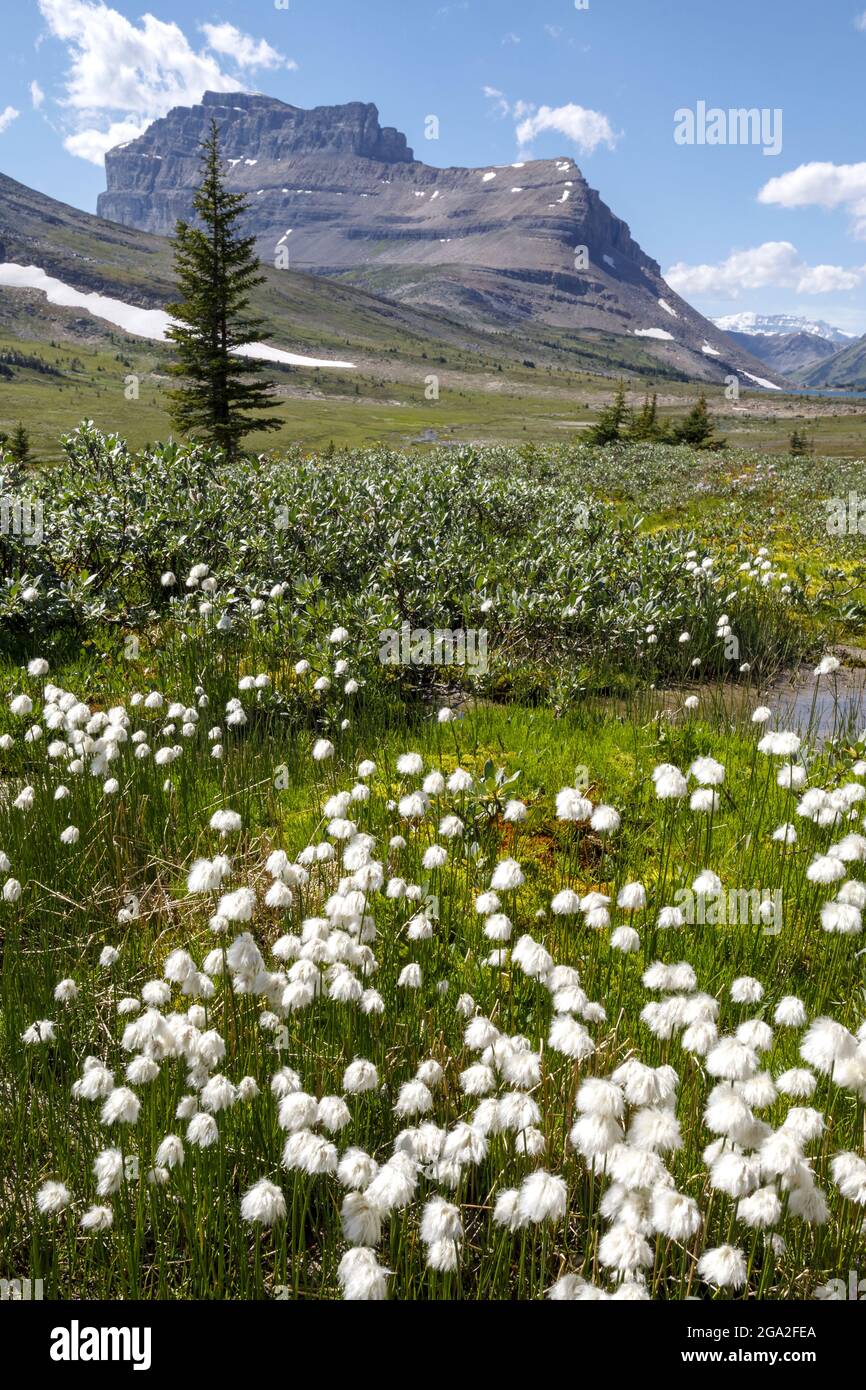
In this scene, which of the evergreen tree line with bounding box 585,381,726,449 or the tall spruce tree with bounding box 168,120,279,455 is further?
the evergreen tree line with bounding box 585,381,726,449

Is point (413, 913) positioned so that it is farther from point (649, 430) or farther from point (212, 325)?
point (649, 430)

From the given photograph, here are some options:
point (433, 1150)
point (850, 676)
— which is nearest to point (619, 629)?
point (850, 676)

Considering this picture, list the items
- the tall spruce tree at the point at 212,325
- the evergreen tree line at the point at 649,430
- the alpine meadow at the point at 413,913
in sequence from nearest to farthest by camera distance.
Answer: the alpine meadow at the point at 413,913, the tall spruce tree at the point at 212,325, the evergreen tree line at the point at 649,430

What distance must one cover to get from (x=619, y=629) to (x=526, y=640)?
1.09 m

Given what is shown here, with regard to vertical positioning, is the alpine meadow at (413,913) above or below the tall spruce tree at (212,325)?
below

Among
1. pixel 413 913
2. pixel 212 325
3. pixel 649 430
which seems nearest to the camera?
pixel 413 913

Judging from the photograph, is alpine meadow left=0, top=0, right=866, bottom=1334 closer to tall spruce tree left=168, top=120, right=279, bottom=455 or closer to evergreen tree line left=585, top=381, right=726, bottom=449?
tall spruce tree left=168, top=120, right=279, bottom=455

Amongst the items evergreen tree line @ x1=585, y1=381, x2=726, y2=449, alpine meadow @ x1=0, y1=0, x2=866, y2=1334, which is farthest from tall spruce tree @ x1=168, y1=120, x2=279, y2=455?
alpine meadow @ x1=0, y1=0, x2=866, y2=1334

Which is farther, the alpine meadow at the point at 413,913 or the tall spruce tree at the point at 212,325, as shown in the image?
the tall spruce tree at the point at 212,325

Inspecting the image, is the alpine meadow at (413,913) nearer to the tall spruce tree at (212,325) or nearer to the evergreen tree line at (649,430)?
the tall spruce tree at (212,325)

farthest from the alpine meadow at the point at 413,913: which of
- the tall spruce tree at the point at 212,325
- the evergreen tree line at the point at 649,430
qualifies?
the evergreen tree line at the point at 649,430

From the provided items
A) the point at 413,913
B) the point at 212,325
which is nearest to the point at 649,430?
the point at 212,325

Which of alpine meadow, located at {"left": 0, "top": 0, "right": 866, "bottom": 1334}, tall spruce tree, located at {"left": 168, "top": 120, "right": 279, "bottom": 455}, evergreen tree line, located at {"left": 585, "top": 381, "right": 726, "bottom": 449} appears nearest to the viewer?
alpine meadow, located at {"left": 0, "top": 0, "right": 866, "bottom": 1334}
